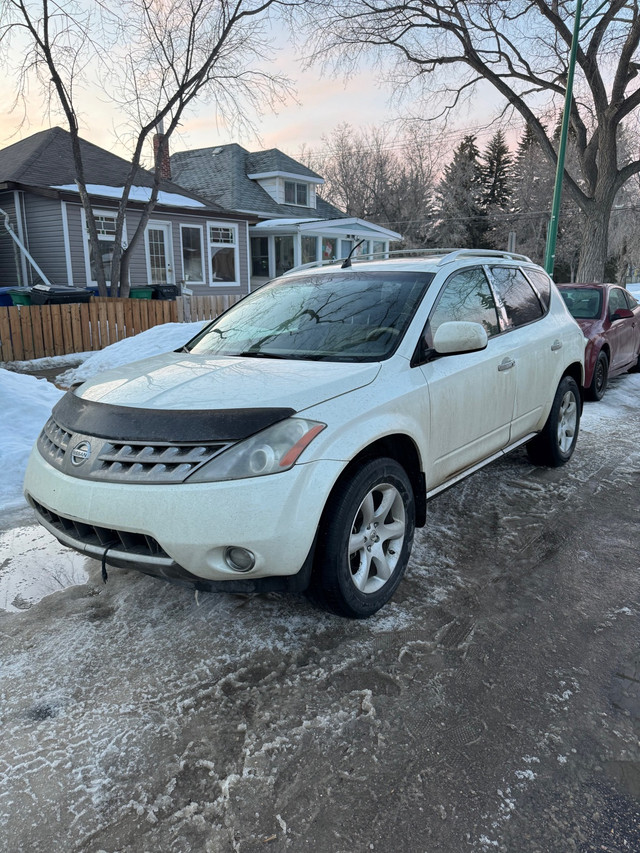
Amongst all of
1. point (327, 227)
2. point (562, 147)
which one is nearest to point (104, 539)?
point (562, 147)

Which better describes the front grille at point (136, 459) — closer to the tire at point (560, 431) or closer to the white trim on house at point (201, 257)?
the tire at point (560, 431)

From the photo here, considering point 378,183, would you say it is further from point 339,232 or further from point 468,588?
point 468,588

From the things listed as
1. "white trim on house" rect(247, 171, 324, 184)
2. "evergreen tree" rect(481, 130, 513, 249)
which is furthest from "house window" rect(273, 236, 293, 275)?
"evergreen tree" rect(481, 130, 513, 249)

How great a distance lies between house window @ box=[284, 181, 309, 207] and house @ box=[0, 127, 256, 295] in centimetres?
565

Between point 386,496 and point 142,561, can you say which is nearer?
point 142,561

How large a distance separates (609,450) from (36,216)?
16.7 meters

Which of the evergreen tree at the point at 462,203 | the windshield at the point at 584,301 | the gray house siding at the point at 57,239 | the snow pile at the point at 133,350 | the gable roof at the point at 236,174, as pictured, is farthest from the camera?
the evergreen tree at the point at 462,203

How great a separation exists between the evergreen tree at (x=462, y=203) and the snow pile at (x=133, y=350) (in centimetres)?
4558

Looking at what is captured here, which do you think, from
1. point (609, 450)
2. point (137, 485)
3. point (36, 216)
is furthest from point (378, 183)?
point (137, 485)

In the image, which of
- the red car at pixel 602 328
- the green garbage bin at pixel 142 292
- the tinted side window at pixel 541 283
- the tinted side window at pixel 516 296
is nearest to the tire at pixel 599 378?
the red car at pixel 602 328

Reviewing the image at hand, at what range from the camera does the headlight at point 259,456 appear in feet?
8.18

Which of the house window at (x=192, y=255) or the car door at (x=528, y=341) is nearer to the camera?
the car door at (x=528, y=341)

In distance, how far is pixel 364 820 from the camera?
193 cm

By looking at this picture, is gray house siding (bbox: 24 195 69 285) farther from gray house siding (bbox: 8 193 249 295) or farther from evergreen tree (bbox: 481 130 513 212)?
evergreen tree (bbox: 481 130 513 212)
